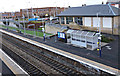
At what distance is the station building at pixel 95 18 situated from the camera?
3058cm

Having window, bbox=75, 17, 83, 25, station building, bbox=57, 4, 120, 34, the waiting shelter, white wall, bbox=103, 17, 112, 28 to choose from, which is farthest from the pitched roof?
the waiting shelter

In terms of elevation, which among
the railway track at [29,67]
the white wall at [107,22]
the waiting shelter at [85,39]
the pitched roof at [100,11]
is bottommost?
the railway track at [29,67]

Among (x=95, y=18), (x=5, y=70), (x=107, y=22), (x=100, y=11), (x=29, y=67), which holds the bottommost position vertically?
(x=29, y=67)

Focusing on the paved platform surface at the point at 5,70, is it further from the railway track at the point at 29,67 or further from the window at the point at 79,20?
the window at the point at 79,20

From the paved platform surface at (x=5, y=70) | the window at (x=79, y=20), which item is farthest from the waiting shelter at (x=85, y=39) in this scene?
the window at (x=79, y=20)

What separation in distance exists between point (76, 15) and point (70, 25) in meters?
4.07

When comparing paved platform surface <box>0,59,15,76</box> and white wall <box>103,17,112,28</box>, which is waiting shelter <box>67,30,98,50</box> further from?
paved platform surface <box>0,59,15,76</box>

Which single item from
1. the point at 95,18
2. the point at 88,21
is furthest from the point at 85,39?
the point at 88,21

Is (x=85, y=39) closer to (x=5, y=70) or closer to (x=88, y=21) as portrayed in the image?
(x=5, y=70)

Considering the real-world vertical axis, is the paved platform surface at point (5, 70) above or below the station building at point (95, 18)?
below

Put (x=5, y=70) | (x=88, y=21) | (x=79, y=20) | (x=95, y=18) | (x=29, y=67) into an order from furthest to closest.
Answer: (x=79, y=20) → (x=88, y=21) → (x=95, y=18) → (x=29, y=67) → (x=5, y=70)

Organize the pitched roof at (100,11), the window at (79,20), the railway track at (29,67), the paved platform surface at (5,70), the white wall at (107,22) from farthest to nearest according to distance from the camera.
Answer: the window at (79,20)
the pitched roof at (100,11)
the white wall at (107,22)
the railway track at (29,67)
the paved platform surface at (5,70)

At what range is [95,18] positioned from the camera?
33656 millimetres

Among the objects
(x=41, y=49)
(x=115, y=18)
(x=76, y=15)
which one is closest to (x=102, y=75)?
(x=41, y=49)
